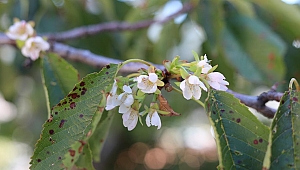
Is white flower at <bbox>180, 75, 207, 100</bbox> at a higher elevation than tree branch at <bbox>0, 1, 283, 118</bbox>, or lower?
lower

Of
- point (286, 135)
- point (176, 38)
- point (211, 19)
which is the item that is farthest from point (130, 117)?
point (176, 38)

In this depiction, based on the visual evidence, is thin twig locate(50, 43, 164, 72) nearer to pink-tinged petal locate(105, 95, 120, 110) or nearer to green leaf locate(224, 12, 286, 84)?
pink-tinged petal locate(105, 95, 120, 110)

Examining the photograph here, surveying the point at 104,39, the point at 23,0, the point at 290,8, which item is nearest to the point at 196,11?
the point at 290,8

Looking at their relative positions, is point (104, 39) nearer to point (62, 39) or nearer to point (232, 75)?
point (62, 39)

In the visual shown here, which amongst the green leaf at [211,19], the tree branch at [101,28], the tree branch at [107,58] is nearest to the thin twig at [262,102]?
the tree branch at [107,58]

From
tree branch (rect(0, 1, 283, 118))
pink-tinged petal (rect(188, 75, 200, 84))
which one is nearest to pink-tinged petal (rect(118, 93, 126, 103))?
pink-tinged petal (rect(188, 75, 200, 84))

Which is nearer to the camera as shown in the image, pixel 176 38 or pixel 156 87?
pixel 156 87

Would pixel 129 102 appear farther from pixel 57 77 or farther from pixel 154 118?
pixel 57 77
